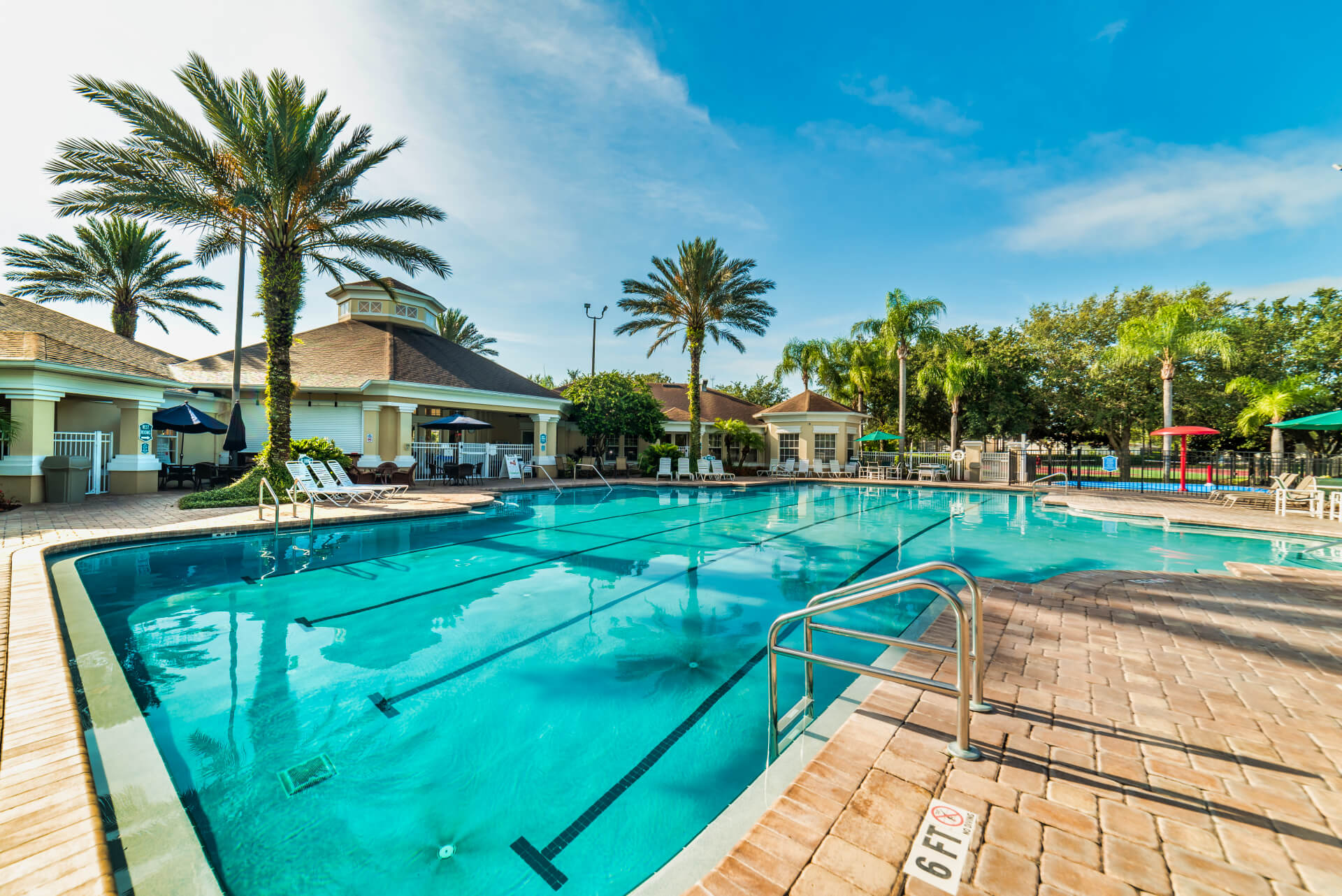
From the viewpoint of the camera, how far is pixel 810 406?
1110 inches

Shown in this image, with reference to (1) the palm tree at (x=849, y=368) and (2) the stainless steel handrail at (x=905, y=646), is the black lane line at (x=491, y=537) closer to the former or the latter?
(2) the stainless steel handrail at (x=905, y=646)

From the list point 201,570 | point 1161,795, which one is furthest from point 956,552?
point 201,570

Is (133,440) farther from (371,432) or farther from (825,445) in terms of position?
(825,445)

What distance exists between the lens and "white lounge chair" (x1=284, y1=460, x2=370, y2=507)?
12.4 m

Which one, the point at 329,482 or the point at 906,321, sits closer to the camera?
the point at 329,482

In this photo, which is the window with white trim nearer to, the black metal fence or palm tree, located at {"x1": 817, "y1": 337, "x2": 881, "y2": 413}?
palm tree, located at {"x1": 817, "y1": 337, "x2": 881, "y2": 413}

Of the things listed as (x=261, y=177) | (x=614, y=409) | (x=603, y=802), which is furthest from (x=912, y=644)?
(x=614, y=409)

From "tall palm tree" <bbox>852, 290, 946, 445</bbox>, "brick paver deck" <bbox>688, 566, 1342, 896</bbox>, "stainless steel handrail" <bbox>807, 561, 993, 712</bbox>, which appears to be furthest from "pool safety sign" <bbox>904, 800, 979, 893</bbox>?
"tall palm tree" <bbox>852, 290, 946, 445</bbox>

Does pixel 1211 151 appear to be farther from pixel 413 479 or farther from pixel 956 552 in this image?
pixel 413 479

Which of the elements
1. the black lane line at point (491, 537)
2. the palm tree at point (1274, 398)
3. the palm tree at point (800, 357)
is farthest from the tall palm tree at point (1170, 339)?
the black lane line at point (491, 537)

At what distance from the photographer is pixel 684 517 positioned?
13680 mm

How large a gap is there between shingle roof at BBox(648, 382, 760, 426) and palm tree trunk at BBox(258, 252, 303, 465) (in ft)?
58.8

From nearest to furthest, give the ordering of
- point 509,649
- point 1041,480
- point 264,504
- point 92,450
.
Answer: point 509,649 < point 264,504 < point 92,450 < point 1041,480

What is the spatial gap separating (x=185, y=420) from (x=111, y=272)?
1241cm
